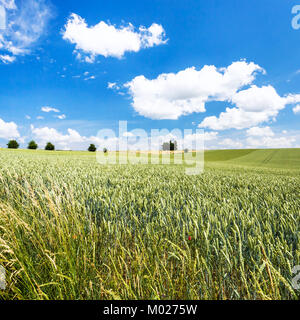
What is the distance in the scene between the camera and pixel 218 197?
11.7ft

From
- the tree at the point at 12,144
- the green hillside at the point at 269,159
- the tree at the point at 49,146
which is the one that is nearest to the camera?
the green hillside at the point at 269,159

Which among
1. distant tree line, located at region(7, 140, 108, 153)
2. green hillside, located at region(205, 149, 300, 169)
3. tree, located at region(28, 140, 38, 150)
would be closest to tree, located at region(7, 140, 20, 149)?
distant tree line, located at region(7, 140, 108, 153)

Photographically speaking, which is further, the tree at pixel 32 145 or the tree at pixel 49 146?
the tree at pixel 49 146

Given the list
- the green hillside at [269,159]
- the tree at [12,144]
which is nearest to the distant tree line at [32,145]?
the tree at [12,144]

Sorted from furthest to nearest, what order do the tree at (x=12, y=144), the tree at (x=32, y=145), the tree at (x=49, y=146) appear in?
the tree at (x=49, y=146)
the tree at (x=32, y=145)
the tree at (x=12, y=144)

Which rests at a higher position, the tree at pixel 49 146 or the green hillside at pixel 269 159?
the tree at pixel 49 146

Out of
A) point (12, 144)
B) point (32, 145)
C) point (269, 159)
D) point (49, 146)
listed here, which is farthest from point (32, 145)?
point (269, 159)

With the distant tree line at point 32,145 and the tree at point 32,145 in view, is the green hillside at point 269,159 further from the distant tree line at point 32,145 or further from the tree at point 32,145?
the tree at point 32,145

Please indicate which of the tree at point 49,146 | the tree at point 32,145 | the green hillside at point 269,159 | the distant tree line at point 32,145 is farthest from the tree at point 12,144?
the green hillside at point 269,159

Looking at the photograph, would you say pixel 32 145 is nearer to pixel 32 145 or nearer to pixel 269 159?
pixel 32 145
